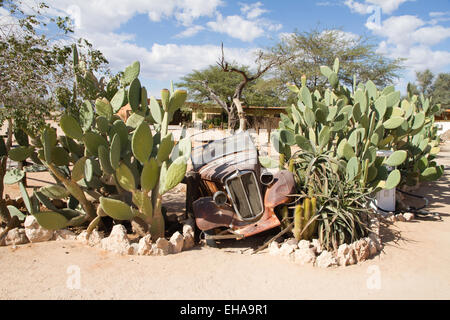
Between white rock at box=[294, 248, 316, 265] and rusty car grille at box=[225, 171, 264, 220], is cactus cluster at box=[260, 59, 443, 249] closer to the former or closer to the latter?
white rock at box=[294, 248, 316, 265]

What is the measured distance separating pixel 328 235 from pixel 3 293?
305 centimetres

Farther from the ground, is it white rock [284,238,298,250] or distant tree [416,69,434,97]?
distant tree [416,69,434,97]

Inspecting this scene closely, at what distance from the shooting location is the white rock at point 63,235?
396cm

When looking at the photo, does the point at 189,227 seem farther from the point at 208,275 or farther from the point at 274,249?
the point at 274,249

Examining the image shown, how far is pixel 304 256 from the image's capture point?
11.8 feet

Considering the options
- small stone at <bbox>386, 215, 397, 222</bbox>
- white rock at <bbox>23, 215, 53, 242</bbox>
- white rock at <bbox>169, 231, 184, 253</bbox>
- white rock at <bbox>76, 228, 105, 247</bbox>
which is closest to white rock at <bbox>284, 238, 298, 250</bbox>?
white rock at <bbox>169, 231, 184, 253</bbox>

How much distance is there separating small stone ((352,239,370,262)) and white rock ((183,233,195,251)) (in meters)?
1.75

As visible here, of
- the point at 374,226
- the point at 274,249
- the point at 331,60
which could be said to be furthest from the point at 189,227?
the point at 331,60

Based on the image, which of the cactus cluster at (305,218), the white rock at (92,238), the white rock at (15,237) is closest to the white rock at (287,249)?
the cactus cluster at (305,218)

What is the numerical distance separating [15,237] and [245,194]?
253 cm

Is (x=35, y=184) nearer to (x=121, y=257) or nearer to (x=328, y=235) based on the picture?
(x=121, y=257)

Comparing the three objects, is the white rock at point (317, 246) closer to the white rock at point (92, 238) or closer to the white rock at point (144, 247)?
the white rock at point (144, 247)

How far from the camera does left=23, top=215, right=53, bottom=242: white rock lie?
3857mm

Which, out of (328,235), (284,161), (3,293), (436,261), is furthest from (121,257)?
(436,261)
